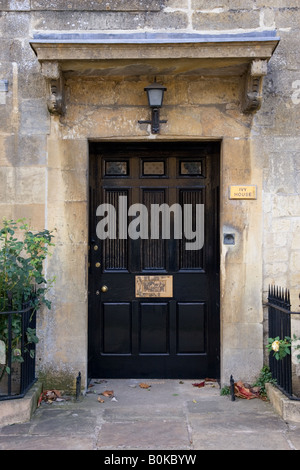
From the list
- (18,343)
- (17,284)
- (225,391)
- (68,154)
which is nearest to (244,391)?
(225,391)

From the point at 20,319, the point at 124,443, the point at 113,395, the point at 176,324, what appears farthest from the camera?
the point at 176,324

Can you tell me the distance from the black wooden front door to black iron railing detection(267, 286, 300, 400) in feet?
2.67

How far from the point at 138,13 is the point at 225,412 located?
411 centimetres

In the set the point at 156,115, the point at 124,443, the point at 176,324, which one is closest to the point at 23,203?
the point at 156,115

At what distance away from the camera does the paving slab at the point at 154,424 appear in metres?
4.09

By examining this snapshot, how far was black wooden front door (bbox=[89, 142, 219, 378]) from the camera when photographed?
593cm

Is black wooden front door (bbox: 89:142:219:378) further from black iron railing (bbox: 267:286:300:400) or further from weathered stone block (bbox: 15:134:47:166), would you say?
black iron railing (bbox: 267:286:300:400)

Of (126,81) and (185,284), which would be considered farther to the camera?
(185,284)

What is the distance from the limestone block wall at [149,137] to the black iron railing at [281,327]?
21 cm

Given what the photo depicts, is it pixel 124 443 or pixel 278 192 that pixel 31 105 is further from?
pixel 124 443

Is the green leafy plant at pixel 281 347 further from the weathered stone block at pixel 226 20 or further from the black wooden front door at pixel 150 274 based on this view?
the weathered stone block at pixel 226 20

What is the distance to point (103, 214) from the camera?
5945 millimetres

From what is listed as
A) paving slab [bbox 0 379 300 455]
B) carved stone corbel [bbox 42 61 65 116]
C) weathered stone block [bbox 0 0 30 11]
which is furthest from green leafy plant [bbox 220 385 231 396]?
weathered stone block [bbox 0 0 30 11]

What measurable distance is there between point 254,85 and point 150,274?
231 centimetres
